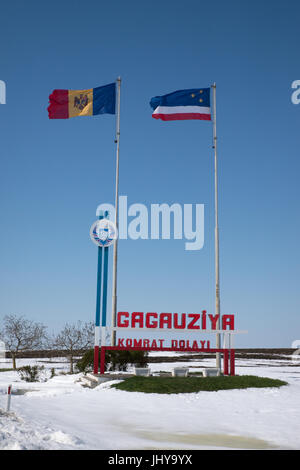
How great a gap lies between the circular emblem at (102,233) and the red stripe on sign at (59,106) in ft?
28.1

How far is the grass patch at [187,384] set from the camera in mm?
21625

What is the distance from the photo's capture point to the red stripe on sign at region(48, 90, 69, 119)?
31500 millimetres

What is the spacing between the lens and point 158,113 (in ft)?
102

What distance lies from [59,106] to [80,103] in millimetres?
1396

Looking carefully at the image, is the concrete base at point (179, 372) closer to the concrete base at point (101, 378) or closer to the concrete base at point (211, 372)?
the concrete base at point (211, 372)

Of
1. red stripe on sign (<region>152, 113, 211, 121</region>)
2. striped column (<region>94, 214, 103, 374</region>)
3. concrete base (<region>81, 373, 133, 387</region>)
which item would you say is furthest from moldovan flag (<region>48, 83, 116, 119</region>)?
concrete base (<region>81, 373, 133, 387</region>)

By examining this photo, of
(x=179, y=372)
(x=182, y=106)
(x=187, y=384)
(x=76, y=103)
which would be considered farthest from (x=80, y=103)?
(x=187, y=384)

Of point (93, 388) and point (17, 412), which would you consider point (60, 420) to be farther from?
point (93, 388)

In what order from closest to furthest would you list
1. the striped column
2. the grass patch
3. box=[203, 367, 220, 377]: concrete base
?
the grass patch < box=[203, 367, 220, 377]: concrete base < the striped column

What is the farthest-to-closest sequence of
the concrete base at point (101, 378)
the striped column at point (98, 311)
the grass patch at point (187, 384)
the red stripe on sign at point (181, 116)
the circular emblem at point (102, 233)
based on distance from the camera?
1. the red stripe on sign at point (181, 116)
2. the circular emblem at point (102, 233)
3. the striped column at point (98, 311)
4. the concrete base at point (101, 378)
5. the grass patch at point (187, 384)

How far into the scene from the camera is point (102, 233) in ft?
89.8

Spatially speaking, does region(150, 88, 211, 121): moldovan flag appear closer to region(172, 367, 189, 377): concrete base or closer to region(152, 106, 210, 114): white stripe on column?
region(152, 106, 210, 114): white stripe on column

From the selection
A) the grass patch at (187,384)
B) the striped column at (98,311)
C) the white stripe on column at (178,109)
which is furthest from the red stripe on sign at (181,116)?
the grass patch at (187,384)
